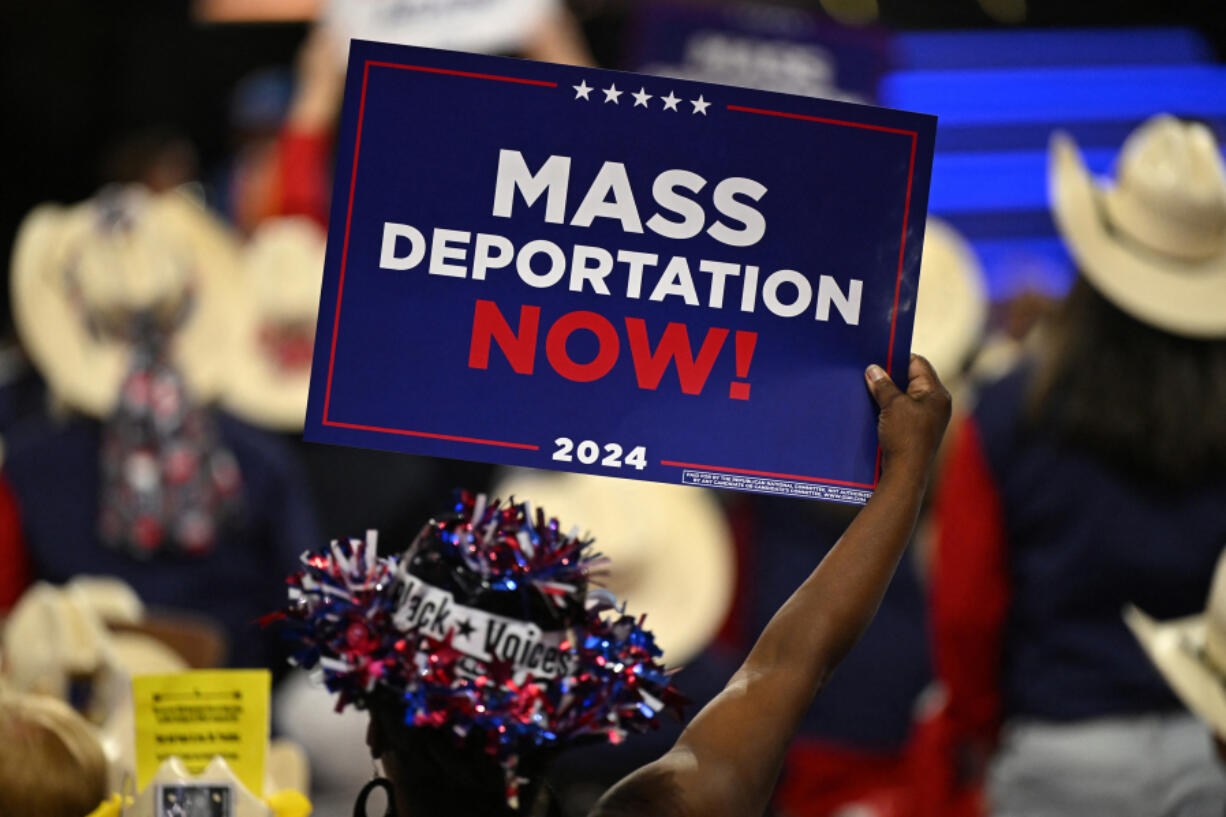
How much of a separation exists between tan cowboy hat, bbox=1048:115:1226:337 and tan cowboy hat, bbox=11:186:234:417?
2.21 metres

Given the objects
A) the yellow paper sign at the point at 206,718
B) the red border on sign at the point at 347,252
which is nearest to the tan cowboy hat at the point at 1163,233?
the red border on sign at the point at 347,252

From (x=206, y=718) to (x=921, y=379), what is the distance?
2.90ft

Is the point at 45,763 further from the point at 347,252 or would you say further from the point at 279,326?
the point at 279,326

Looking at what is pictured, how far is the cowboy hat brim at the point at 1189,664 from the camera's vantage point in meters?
2.20

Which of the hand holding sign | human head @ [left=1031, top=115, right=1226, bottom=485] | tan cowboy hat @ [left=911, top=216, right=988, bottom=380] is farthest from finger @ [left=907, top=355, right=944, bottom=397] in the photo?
tan cowboy hat @ [left=911, top=216, right=988, bottom=380]

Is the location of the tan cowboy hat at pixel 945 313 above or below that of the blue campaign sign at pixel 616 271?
above

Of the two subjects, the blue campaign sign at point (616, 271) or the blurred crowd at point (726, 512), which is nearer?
the blue campaign sign at point (616, 271)

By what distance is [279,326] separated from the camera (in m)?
4.87

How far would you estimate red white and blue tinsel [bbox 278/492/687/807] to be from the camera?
1.36 metres

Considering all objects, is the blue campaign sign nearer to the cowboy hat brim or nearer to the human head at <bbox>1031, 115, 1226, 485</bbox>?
the cowboy hat brim

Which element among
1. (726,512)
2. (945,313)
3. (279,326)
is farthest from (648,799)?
(279,326)

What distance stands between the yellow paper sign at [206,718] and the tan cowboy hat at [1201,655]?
1.39m

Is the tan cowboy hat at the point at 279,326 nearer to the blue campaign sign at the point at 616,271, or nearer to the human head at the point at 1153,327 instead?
the human head at the point at 1153,327

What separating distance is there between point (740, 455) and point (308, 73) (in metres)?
4.88
